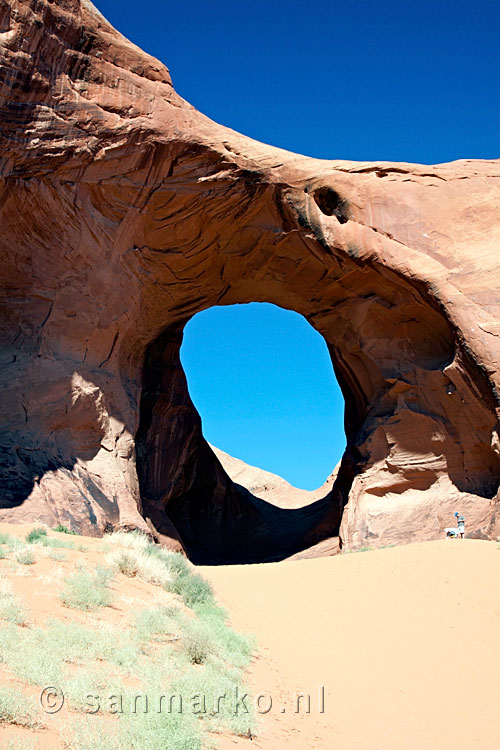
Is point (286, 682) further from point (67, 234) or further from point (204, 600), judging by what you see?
point (67, 234)

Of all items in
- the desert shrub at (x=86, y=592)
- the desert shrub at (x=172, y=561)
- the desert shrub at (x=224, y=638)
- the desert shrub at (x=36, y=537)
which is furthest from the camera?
the desert shrub at (x=172, y=561)

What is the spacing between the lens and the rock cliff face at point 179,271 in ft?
44.9

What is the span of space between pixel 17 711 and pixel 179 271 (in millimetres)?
15237

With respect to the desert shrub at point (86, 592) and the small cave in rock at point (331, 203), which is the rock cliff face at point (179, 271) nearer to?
the small cave in rock at point (331, 203)

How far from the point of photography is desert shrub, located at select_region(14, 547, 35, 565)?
19.7ft

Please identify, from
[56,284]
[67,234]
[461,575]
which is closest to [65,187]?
[67,234]

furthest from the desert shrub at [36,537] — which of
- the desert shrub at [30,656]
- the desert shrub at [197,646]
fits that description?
the desert shrub at [30,656]

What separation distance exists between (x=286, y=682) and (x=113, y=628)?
62.9 inches

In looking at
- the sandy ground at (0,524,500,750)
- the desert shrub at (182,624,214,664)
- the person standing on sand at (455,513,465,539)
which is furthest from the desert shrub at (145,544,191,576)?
the person standing on sand at (455,513,465,539)

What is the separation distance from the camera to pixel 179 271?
17.6 m

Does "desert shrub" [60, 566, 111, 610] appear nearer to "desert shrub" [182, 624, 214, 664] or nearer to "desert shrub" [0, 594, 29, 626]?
"desert shrub" [0, 594, 29, 626]

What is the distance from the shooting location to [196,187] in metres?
15.7

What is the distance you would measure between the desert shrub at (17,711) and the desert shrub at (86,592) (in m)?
2.02

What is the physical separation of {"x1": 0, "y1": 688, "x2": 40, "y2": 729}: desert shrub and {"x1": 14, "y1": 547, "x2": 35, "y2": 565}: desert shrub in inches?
114
